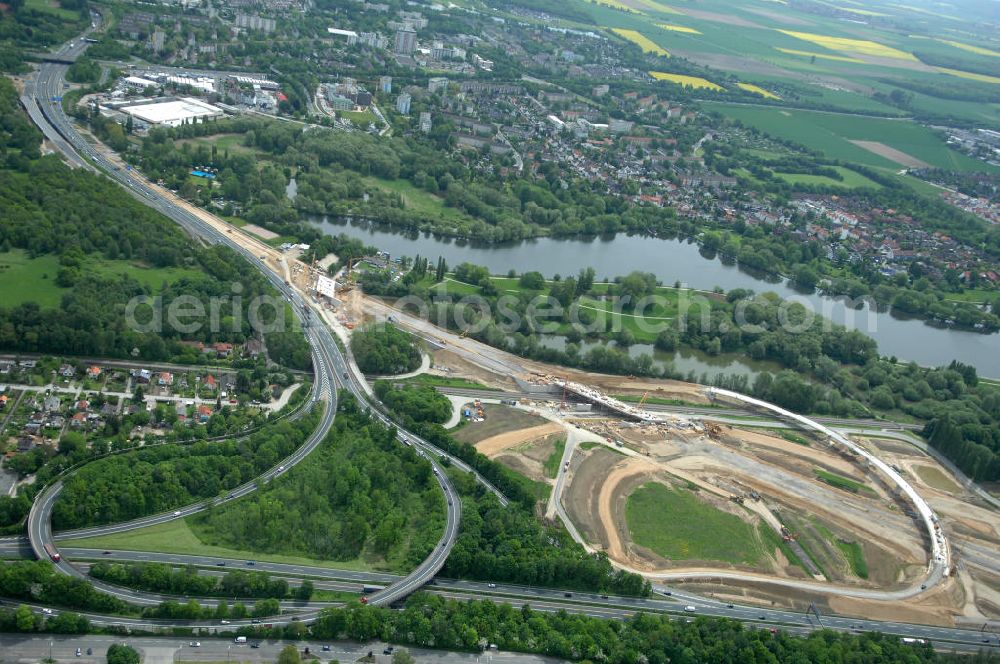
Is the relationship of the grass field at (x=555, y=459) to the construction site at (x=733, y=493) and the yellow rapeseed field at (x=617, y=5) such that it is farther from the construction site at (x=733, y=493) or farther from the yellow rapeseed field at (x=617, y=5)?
the yellow rapeseed field at (x=617, y=5)

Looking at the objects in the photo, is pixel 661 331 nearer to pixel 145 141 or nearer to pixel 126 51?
pixel 145 141

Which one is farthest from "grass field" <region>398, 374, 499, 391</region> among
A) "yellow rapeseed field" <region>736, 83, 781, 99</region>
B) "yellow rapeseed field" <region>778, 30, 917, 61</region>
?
"yellow rapeseed field" <region>778, 30, 917, 61</region>

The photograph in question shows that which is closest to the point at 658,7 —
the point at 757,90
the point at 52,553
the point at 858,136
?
the point at 757,90

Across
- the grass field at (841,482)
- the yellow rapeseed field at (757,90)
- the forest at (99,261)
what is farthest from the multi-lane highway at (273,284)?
the yellow rapeseed field at (757,90)

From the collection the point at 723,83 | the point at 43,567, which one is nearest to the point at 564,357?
the point at 43,567

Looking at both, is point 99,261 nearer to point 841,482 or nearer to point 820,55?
point 841,482

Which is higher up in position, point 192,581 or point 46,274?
point 46,274
